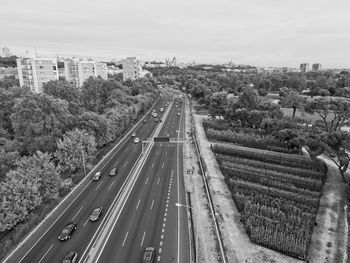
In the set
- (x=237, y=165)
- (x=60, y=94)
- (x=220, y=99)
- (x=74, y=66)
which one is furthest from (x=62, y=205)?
(x=74, y=66)

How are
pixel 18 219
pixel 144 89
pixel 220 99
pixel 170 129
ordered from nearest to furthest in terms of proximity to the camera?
pixel 18 219
pixel 170 129
pixel 220 99
pixel 144 89

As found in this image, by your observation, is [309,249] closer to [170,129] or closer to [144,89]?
[170,129]

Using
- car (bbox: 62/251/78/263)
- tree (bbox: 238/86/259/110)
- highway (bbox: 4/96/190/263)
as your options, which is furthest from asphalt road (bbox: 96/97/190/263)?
tree (bbox: 238/86/259/110)

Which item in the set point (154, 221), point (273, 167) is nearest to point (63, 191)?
point (154, 221)

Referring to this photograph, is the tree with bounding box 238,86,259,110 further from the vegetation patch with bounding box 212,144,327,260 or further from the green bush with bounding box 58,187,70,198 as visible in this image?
the green bush with bounding box 58,187,70,198

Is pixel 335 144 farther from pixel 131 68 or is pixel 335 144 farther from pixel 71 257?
pixel 131 68

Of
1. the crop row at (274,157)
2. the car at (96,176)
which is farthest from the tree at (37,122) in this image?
the crop row at (274,157)
